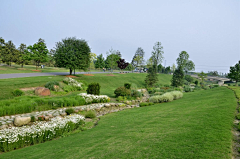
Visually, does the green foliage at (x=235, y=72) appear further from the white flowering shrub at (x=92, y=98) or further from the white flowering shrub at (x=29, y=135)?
the white flowering shrub at (x=29, y=135)

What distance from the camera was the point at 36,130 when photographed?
5.64 metres

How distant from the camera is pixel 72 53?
2392 cm

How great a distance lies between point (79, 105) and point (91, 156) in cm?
854

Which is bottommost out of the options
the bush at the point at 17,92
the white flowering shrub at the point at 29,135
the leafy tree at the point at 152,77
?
the white flowering shrub at the point at 29,135

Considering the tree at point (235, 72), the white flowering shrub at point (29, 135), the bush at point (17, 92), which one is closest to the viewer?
the white flowering shrub at point (29, 135)

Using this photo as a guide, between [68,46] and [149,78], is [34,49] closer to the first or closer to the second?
[68,46]

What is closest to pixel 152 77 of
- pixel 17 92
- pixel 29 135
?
pixel 17 92

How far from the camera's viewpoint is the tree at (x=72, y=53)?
23344 millimetres

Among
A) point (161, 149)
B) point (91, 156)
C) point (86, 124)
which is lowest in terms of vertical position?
point (86, 124)

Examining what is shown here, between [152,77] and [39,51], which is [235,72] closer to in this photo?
[152,77]

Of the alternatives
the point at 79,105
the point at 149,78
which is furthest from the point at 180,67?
the point at 79,105

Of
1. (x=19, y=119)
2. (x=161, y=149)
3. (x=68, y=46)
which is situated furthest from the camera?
(x=68, y=46)

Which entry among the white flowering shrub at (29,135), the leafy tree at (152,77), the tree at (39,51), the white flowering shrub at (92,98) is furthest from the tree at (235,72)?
the tree at (39,51)

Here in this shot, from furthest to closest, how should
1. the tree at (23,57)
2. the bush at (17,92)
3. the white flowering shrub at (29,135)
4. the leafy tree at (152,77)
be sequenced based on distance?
the tree at (23,57) < the leafy tree at (152,77) < the bush at (17,92) < the white flowering shrub at (29,135)
